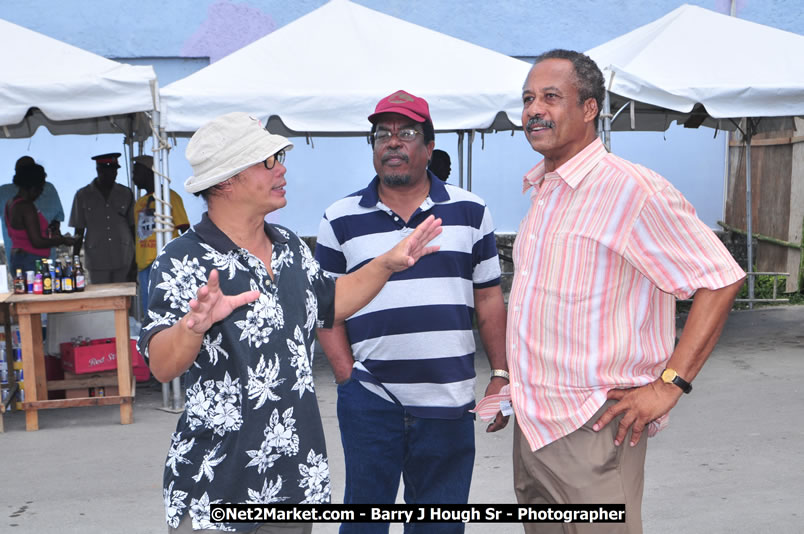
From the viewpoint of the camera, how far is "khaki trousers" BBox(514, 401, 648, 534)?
86.7 inches

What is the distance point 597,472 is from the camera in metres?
2.22

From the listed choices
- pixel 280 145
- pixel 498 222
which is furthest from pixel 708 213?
pixel 280 145

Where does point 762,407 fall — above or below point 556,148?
below

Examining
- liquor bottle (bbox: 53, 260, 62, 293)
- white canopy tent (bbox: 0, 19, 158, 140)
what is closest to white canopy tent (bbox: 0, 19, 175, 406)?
white canopy tent (bbox: 0, 19, 158, 140)

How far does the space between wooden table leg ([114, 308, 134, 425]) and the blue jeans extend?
371 centimetres

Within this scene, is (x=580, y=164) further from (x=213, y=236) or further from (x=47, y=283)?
(x=47, y=283)

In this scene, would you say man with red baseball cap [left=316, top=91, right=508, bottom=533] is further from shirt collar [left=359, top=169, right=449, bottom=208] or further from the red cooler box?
the red cooler box

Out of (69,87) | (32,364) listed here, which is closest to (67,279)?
(32,364)

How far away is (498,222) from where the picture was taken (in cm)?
1187

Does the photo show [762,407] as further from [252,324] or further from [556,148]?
[252,324]

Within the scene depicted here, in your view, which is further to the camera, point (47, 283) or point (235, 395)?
point (47, 283)

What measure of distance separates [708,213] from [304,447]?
37.3 ft

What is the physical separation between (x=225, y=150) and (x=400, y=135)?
0.94 m

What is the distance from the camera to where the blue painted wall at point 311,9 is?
11.2 meters
